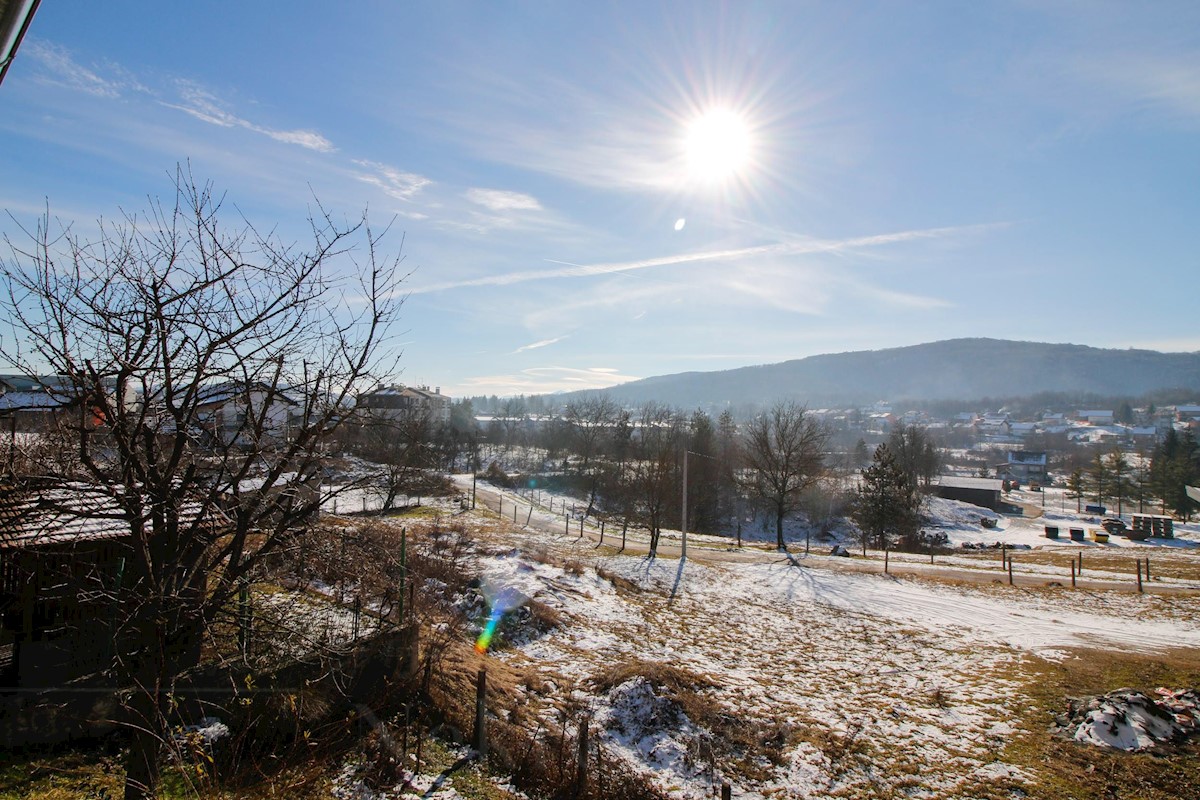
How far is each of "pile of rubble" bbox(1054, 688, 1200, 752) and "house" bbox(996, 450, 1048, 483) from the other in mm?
142303

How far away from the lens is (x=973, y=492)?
83.6 m

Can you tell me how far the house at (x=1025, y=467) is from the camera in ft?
436

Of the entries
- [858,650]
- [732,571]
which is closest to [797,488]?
[732,571]

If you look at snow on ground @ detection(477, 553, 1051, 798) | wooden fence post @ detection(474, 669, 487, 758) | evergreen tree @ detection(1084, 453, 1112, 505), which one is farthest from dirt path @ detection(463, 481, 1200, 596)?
evergreen tree @ detection(1084, 453, 1112, 505)

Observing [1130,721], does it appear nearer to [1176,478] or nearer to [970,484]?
[1176,478]

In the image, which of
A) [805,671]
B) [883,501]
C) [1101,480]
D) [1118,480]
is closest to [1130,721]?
[805,671]

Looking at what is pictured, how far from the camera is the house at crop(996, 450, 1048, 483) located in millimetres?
132875

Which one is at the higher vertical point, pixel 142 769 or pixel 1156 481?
pixel 142 769

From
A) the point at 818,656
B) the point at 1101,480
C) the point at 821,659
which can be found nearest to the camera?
the point at 821,659

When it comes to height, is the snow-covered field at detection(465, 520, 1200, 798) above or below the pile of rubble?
below

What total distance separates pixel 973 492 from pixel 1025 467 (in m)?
75.4

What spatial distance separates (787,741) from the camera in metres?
9.95

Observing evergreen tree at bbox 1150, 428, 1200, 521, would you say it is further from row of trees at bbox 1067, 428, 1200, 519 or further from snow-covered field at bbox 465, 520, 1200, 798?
snow-covered field at bbox 465, 520, 1200, 798

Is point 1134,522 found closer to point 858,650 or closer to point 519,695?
point 858,650
